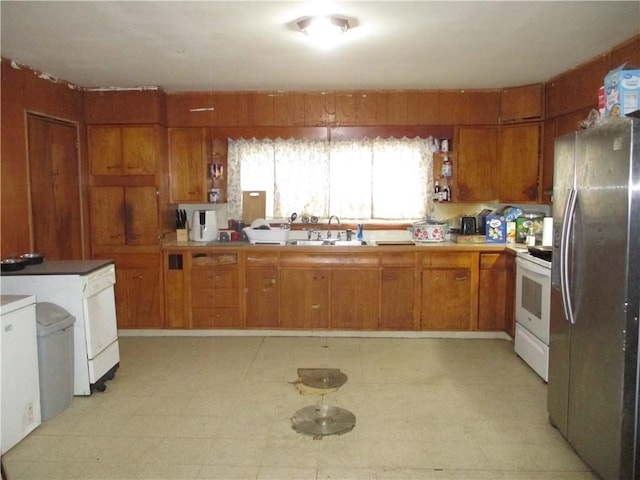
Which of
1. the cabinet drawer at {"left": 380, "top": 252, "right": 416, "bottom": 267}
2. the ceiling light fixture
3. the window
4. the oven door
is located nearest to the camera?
the ceiling light fixture

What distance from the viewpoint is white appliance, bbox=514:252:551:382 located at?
3471 mm

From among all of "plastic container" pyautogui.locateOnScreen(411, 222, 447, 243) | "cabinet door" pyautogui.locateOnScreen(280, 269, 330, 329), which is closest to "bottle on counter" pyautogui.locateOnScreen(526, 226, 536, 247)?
"plastic container" pyautogui.locateOnScreen(411, 222, 447, 243)

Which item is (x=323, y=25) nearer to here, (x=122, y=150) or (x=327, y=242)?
(x=327, y=242)

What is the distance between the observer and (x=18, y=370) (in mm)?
2670

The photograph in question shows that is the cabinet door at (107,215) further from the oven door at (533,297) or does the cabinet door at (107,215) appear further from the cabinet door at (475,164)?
the oven door at (533,297)

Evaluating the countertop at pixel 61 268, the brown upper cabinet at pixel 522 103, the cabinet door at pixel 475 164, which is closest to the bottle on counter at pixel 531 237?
the cabinet door at pixel 475 164

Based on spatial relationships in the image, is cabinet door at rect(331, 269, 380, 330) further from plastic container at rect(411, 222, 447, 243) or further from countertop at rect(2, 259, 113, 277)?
countertop at rect(2, 259, 113, 277)

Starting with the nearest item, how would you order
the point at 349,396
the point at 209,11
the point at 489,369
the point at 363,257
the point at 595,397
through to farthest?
the point at 595,397
the point at 209,11
the point at 349,396
the point at 489,369
the point at 363,257

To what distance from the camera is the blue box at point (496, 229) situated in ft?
15.5

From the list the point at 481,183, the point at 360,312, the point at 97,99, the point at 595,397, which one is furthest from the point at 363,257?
the point at 97,99

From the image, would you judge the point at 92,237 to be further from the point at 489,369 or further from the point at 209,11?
the point at 489,369

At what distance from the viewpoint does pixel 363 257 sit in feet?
15.1

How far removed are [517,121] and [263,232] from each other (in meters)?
2.62

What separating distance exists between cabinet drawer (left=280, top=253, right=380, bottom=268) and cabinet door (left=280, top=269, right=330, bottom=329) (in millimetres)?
75
